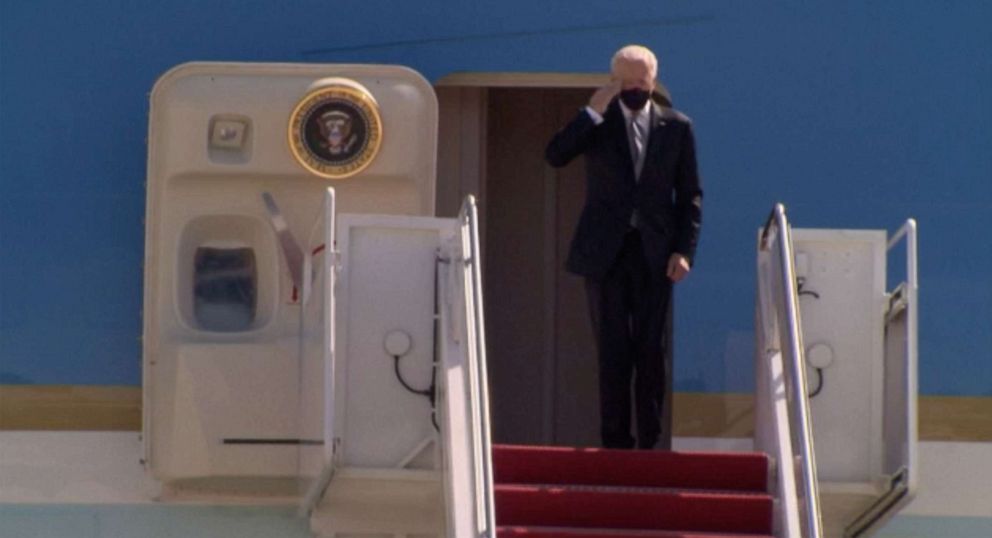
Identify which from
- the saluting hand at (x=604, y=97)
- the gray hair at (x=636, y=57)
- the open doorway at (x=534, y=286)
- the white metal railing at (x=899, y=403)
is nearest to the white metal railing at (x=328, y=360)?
the saluting hand at (x=604, y=97)

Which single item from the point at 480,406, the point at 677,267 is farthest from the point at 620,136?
the point at 480,406

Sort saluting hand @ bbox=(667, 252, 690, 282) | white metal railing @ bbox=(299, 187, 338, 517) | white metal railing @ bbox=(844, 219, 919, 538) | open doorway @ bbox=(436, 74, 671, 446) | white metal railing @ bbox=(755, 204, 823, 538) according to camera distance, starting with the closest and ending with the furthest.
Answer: white metal railing @ bbox=(755, 204, 823, 538) → white metal railing @ bbox=(299, 187, 338, 517) → white metal railing @ bbox=(844, 219, 919, 538) → saluting hand @ bbox=(667, 252, 690, 282) → open doorway @ bbox=(436, 74, 671, 446)

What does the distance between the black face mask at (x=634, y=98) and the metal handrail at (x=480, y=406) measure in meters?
0.77

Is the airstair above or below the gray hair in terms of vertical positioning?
below

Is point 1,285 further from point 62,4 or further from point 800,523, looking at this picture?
point 800,523

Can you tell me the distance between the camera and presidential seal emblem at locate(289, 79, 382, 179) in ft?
23.1

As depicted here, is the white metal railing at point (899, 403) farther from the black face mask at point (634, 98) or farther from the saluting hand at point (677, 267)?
the black face mask at point (634, 98)

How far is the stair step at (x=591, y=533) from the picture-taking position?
6.14m

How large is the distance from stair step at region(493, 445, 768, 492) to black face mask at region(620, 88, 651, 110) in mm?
1070

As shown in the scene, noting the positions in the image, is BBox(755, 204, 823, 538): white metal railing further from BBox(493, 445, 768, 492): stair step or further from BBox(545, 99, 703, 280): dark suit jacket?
BBox(545, 99, 703, 280): dark suit jacket

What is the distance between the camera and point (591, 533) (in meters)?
6.19

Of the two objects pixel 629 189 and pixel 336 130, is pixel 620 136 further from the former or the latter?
pixel 336 130

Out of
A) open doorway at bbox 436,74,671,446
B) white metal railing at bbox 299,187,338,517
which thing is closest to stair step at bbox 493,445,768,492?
white metal railing at bbox 299,187,338,517

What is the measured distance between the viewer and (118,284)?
7.48 metres
